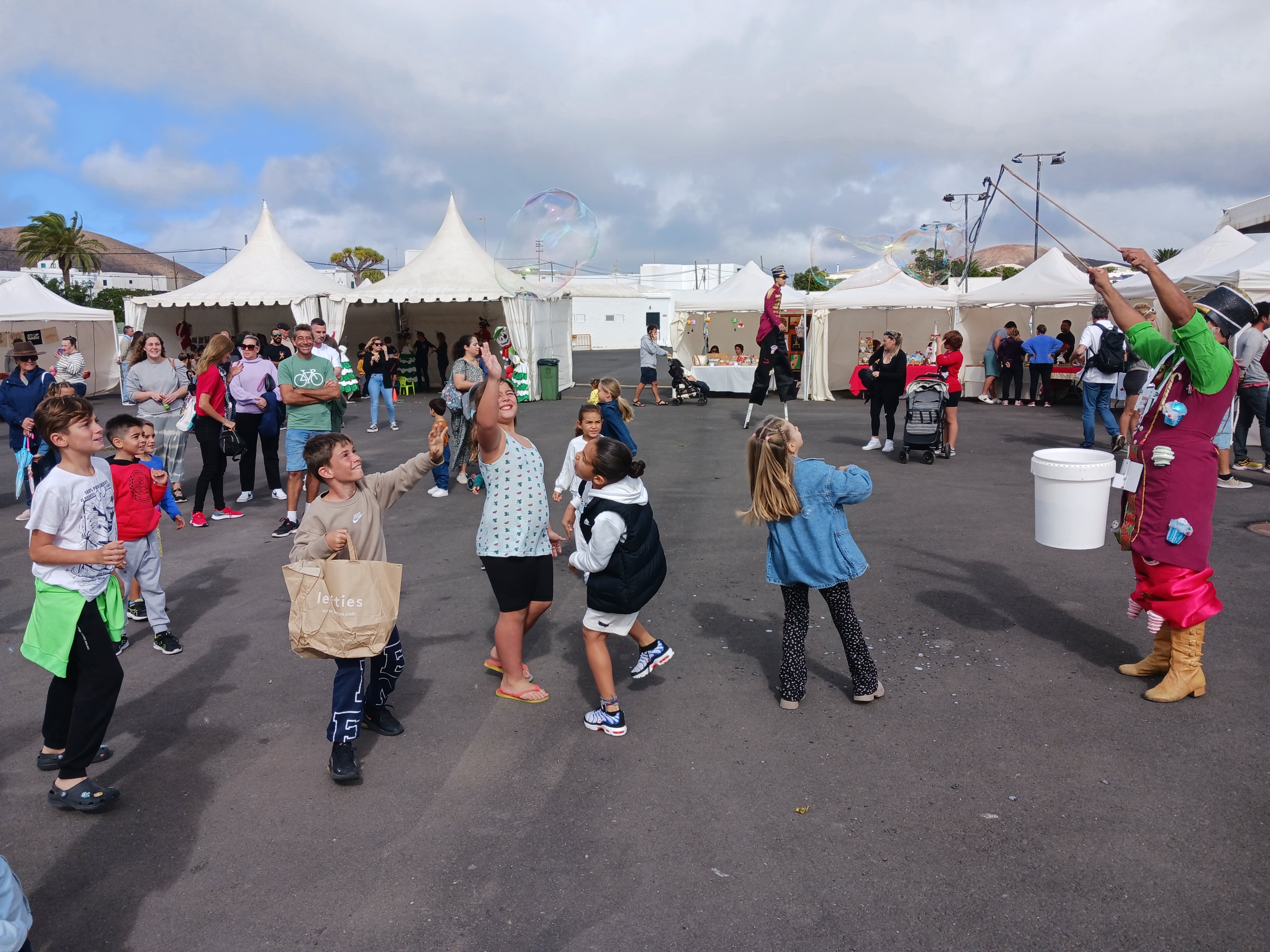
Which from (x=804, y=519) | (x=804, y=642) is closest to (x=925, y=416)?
(x=804, y=642)

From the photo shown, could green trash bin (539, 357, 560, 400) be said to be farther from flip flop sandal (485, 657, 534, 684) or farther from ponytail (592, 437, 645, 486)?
ponytail (592, 437, 645, 486)

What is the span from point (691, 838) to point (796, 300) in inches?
704

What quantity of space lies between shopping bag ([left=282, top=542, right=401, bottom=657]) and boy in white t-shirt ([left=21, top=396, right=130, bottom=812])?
2.42 ft

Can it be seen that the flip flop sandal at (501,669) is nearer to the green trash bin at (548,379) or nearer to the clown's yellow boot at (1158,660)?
the clown's yellow boot at (1158,660)

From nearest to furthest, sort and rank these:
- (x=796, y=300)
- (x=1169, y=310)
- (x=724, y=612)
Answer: (x=1169, y=310), (x=724, y=612), (x=796, y=300)

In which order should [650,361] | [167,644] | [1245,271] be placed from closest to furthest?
[167,644], [1245,271], [650,361]

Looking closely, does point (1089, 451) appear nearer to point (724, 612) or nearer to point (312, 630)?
point (724, 612)

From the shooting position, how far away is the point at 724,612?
5.72m

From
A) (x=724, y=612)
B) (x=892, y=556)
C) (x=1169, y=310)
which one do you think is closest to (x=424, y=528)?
(x=724, y=612)

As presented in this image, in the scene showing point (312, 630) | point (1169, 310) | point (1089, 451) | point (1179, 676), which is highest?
point (1169, 310)

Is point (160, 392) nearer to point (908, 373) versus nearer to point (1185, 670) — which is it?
point (1185, 670)

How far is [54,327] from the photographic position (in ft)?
78.0

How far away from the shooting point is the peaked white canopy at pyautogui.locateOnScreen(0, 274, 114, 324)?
67.7 feet

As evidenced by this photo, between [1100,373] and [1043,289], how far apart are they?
24.1ft
